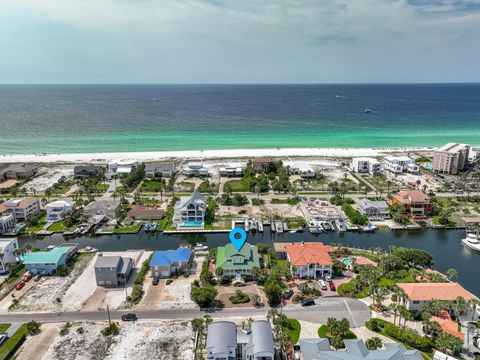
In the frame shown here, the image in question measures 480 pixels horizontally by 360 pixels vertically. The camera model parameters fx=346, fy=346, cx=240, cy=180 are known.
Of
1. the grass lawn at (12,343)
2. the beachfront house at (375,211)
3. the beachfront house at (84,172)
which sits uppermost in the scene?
the beachfront house at (84,172)

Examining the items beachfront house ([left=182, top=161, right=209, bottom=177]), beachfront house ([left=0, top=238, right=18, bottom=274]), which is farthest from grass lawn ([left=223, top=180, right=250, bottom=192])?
beachfront house ([left=0, top=238, right=18, bottom=274])

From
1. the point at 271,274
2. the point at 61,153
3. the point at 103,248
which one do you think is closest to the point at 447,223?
the point at 271,274

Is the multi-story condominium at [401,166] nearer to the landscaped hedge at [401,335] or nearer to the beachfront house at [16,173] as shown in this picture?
the landscaped hedge at [401,335]

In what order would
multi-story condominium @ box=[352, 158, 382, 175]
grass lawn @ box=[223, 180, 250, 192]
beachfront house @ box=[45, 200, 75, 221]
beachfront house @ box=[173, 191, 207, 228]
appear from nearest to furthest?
beachfront house @ box=[173, 191, 207, 228] < beachfront house @ box=[45, 200, 75, 221] < grass lawn @ box=[223, 180, 250, 192] < multi-story condominium @ box=[352, 158, 382, 175]

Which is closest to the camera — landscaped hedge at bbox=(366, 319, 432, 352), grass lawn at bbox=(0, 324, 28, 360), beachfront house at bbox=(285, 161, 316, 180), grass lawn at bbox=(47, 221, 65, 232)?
grass lawn at bbox=(0, 324, 28, 360)

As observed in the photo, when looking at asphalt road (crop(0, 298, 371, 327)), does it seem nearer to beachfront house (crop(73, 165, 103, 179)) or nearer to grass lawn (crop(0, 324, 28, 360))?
grass lawn (crop(0, 324, 28, 360))

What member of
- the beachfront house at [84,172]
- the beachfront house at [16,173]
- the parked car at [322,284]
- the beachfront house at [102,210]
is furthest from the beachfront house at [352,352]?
the beachfront house at [16,173]
